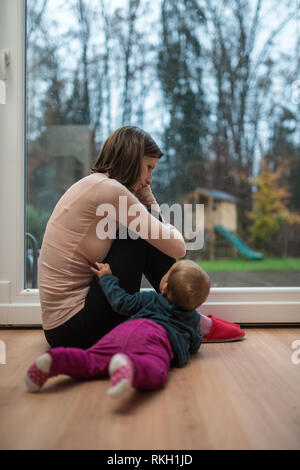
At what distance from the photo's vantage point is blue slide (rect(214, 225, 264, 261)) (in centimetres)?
176

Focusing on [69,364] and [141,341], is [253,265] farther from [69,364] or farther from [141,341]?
[69,364]

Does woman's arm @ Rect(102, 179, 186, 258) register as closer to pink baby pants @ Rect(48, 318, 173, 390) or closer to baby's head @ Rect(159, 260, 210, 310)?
baby's head @ Rect(159, 260, 210, 310)

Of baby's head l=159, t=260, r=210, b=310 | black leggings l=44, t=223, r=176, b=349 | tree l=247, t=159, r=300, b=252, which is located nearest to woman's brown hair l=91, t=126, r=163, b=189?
black leggings l=44, t=223, r=176, b=349

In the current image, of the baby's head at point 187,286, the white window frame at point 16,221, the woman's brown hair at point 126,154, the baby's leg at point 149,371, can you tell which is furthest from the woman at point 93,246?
the white window frame at point 16,221

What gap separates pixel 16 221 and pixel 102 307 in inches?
27.0

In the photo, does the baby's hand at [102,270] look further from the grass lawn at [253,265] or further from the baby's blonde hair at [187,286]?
the grass lawn at [253,265]

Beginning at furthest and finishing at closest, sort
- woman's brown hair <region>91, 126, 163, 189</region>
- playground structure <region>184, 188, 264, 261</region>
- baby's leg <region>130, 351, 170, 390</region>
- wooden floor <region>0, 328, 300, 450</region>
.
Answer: playground structure <region>184, 188, 264, 261</region>, woman's brown hair <region>91, 126, 163, 189</region>, baby's leg <region>130, 351, 170, 390</region>, wooden floor <region>0, 328, 300, 450</region>

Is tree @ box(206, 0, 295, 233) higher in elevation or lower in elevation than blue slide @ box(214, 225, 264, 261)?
higher

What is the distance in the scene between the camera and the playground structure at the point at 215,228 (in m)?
1.76

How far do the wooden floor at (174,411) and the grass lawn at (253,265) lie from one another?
58 centimetres

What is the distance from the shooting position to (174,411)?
85 cm

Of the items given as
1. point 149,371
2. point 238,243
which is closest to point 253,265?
point 238,243

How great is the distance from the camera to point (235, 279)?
1771mm

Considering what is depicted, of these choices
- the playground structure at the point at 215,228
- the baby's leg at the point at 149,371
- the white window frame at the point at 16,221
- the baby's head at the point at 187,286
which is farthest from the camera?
the playground structure at the point at 215,228
